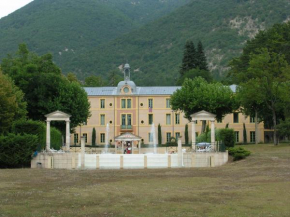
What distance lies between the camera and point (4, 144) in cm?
4578

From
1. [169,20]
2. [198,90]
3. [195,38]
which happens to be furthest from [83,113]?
[169,20]

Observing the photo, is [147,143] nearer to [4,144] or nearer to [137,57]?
[4,144]

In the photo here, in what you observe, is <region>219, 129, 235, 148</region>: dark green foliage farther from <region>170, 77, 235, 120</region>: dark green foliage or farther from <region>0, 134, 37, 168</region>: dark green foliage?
<region>170, 77, 235, 120</region>: dark green foliage

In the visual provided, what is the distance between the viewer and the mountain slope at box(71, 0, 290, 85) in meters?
167

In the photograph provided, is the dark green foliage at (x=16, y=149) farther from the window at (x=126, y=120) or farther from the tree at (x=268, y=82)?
the window at (x=126, y=120)

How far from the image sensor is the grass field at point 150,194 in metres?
21.5

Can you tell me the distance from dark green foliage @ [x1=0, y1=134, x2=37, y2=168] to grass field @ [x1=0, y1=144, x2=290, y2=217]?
8242 mm

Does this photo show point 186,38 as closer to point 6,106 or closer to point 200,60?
point 200,60

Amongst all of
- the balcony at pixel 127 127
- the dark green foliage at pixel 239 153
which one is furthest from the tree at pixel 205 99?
the dark green foliage at pixel 239 153

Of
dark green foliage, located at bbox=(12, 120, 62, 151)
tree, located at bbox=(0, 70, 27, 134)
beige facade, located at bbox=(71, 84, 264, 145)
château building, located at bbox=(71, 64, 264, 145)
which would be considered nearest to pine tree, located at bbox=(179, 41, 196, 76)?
château building, located at bbox=(71, 64, 264, 145)

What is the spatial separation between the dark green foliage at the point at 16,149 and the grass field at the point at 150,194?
824cm

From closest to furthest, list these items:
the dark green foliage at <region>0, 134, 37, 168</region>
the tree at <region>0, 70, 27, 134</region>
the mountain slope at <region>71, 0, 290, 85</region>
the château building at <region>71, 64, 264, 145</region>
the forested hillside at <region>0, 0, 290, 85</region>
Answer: the dark green foliage at <region>0, 134, 37, 168</region> → the tree at <region>0, 70, 27, 134</region> → the château building at <region>71, 64, 264, 145</region> → the mountain slope at <region>71, 0, 290, 85</region> → the forested hillside at <region>0, 0, 290, 85</region>

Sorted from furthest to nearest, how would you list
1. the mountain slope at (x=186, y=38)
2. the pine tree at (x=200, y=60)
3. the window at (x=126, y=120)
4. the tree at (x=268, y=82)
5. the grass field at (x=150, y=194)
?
the mountain slope at (x=186, y=38)
the pine tree at (x=200, y=60)
the window at (x=126, y=120)
the tree at (x=268, y=82)
the grass field at (x=150, y=194)

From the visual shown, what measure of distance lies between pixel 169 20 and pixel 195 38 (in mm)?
24046
